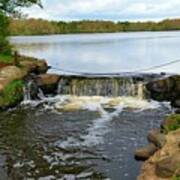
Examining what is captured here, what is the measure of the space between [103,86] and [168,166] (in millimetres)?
13354

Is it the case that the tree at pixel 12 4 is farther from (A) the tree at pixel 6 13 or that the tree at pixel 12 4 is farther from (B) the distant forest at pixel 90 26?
(B) the distant forest at pixel 90 26

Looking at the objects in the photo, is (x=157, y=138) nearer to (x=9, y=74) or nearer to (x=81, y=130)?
(x=81, y=130)

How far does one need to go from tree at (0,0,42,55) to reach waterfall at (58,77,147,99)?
638 centimetres

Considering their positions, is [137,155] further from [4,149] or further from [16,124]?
[16,124]

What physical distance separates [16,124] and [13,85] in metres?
4.38

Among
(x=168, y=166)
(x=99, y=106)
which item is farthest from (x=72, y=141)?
(x=99, y=106)

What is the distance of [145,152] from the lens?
1243 centimetres

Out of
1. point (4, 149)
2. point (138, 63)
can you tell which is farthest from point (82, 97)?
point (138, 63)

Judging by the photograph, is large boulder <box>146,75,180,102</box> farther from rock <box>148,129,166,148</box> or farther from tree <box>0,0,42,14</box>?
tree <box>0,0,42,14</box>

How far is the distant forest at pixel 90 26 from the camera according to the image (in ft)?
334

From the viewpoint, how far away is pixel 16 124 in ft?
56.4

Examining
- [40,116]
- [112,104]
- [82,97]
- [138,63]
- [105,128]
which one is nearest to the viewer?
[105,128]

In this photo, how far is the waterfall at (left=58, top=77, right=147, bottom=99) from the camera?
22406 mm

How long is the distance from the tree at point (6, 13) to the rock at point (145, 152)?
56.3 ft
